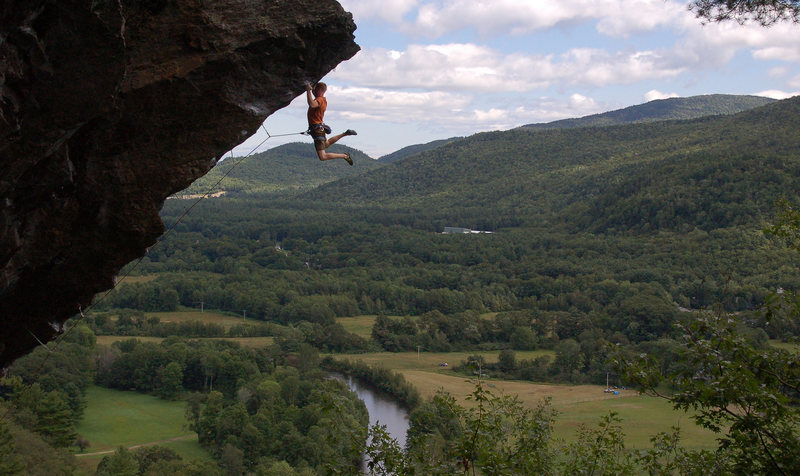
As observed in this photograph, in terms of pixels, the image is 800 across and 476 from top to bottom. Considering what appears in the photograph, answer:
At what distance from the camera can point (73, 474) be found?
22391mm

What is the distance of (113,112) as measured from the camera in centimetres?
622

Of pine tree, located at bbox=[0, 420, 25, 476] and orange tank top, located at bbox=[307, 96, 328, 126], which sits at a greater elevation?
orange tank top, located at bbox=[307, 96, 328, 126]

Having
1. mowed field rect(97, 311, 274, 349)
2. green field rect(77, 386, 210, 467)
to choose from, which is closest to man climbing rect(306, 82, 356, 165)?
green field rect(77, 386, 210, 467)

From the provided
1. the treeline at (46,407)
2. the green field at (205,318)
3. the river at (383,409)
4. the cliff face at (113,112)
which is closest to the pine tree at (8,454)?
the treeline at (46,407)

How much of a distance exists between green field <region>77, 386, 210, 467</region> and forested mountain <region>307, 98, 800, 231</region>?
62.2 m

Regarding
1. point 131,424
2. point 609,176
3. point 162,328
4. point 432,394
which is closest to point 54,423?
point 131,424

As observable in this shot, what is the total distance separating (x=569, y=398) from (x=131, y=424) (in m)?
24.9

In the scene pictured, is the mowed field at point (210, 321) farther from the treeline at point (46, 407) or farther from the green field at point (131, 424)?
the green field at point (131, 424)

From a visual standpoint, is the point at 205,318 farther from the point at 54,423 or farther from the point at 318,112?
the point at 318,112

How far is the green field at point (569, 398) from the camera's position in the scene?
85.6 feet

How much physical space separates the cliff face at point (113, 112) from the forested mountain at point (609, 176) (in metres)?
74.6

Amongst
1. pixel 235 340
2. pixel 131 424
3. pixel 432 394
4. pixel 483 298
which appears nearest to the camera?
pixel 432 394

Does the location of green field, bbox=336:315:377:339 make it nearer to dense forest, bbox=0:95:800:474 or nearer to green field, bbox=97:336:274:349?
dense forest, bbox=0:95:800:474

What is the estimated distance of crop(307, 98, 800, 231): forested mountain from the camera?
80375 millimetres
